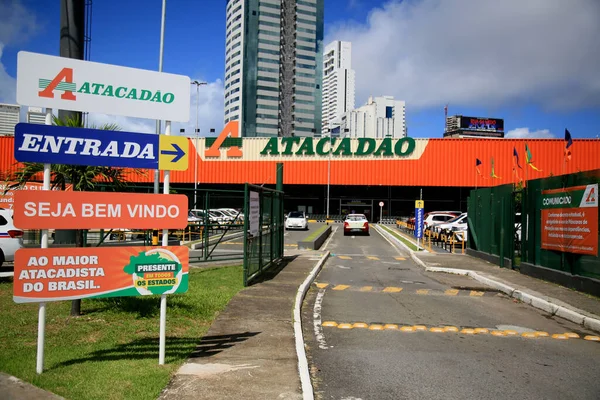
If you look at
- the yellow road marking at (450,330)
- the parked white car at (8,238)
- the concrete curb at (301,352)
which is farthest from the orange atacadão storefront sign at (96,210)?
the parked white car at (8,238)

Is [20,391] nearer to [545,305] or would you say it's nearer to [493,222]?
[545,305]

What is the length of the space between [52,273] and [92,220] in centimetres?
73

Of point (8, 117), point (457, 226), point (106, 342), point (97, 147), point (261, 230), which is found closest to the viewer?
point (97, 147)

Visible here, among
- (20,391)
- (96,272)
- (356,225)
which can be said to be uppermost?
(96,272)

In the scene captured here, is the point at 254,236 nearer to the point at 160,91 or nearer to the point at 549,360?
the point at 160,91

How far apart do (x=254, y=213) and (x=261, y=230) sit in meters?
1.15

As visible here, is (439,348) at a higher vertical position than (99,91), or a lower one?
lower

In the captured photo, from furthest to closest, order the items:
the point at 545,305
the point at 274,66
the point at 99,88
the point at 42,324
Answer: the point at 274,66, the point at 545,305, the point at 99,88, the point at 42,324

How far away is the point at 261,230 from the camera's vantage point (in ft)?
42.9

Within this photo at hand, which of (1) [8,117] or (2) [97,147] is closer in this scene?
(2) [97,147]

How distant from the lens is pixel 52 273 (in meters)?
5.43

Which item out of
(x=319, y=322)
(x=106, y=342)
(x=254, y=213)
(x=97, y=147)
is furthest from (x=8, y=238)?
(x=319, y=322)

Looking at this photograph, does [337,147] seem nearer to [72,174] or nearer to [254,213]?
[254,213]

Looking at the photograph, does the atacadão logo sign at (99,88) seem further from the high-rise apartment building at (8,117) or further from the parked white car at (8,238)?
the high-rise apartment building at (8,117)
